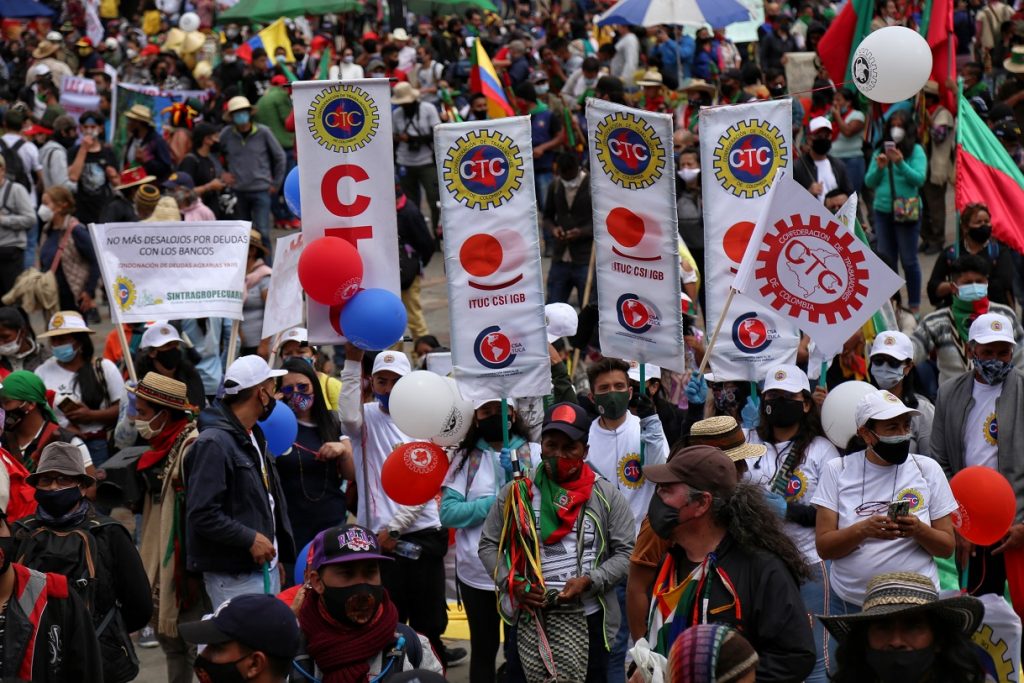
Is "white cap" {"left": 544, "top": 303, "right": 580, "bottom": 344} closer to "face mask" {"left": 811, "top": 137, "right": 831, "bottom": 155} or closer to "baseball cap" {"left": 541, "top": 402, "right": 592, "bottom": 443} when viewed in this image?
"baseball cap" {"left": 541, "top": 402, "right": 592, "bottom": 443}

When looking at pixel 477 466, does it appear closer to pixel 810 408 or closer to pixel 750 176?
pixel 810 408

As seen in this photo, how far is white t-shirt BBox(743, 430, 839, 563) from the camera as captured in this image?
6676mm

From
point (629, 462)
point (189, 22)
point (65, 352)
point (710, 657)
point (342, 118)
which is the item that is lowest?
point (189, 22)

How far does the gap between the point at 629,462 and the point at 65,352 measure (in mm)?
3805

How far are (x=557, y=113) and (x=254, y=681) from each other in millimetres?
13546

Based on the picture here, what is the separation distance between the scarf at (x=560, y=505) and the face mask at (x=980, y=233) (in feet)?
15.1

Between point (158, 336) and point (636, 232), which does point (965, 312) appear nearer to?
point (636, 232)

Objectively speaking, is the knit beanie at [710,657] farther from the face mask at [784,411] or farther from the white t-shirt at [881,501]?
the face mask at [784,411]

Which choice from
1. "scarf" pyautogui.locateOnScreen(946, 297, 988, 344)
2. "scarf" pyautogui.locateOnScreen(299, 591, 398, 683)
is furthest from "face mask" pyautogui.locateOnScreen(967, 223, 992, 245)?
"scarf" pyautogui.locateOnScreen(299, 591, 398, 683)

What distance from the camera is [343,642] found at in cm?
484

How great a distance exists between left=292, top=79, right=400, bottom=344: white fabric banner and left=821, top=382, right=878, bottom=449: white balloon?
2314 millimetres

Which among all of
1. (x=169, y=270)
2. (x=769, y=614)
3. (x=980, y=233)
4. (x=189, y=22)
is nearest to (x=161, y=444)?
(x=169, y=270)

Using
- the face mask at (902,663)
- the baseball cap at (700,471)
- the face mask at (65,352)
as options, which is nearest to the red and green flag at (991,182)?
the baseball cap at (700,471)

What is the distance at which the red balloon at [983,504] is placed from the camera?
630cm
